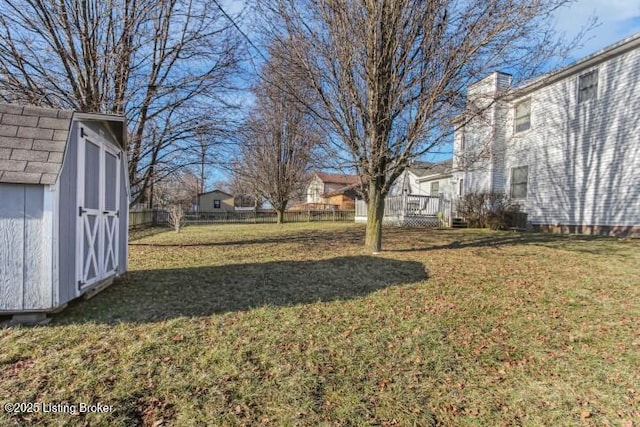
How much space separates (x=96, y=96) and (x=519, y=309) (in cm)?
961

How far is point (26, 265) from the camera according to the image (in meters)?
3.57

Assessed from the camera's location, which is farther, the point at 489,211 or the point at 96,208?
the point at 489,211

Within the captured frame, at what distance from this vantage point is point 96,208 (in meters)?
4.70

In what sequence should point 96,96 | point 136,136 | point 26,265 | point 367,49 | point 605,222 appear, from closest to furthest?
point 26,265 < point 367,49 < point 96,96 < point 136,136 < point 605,222

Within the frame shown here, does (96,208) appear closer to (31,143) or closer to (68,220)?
(68,220)

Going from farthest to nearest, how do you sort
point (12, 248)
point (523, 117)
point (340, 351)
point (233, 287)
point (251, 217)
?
point (251, 217) < point (523, 117) < point (233, 287) < point (12, 248) < point (340, 351)

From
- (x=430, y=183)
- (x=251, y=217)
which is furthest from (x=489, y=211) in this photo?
(x=251, y=217)

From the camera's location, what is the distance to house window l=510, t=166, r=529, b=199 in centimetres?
1478

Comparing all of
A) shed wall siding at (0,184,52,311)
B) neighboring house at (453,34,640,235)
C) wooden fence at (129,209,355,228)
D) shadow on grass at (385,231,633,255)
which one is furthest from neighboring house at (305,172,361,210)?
shed wall siding at (0,184,52,311)

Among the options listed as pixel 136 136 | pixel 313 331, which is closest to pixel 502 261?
pixel 313 331

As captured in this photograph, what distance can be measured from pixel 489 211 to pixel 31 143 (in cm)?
1611

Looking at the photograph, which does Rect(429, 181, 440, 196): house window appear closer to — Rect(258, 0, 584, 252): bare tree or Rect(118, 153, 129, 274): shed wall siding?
Rect(258, 0, 584, 252): bare tree

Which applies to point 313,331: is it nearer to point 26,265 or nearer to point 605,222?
point 26,265

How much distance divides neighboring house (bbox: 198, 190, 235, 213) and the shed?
43.7m
